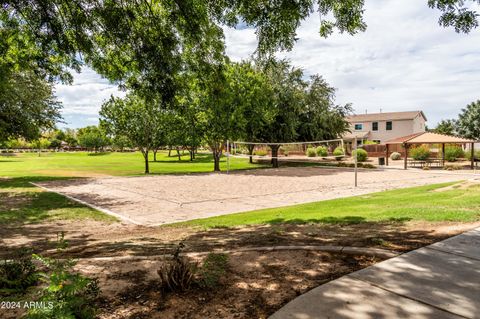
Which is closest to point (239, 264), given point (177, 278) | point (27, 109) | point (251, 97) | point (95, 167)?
point (177, 278)

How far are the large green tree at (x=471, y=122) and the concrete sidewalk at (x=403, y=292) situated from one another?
184ft

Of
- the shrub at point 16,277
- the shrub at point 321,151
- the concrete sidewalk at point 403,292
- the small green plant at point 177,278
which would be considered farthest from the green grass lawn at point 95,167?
the concrete sidewalk at point 403,292

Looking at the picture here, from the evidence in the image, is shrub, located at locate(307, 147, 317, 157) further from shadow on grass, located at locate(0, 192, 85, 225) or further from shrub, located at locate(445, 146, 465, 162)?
shadow on grass, located at locate(0, 192, 85, 225)

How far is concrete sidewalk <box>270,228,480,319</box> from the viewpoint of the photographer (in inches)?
132

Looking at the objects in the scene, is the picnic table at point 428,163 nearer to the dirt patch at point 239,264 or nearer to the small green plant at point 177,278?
the dirt patch at point 239,264

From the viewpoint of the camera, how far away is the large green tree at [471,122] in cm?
5019

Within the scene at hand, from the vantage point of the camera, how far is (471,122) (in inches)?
2008

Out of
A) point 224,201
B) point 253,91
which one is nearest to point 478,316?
point 224,201

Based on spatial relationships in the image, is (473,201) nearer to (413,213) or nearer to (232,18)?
(413,213)

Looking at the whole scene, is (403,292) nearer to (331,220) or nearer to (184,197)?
(331,220)

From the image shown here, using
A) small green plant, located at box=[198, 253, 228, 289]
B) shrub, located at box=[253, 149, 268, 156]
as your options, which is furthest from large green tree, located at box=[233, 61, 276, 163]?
small green plant, located at box=[198, 253, 228, 289]

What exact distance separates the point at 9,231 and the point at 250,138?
28.9 metres

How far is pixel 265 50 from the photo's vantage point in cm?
843

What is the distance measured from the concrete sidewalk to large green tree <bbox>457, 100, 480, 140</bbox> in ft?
184
